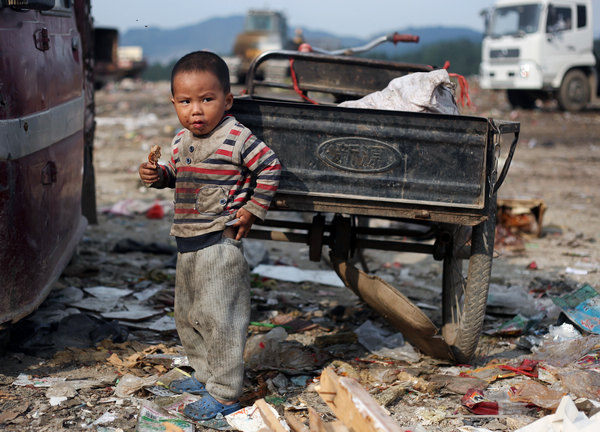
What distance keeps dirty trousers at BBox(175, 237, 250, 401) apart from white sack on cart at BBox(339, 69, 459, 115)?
1.07m

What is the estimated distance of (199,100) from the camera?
298 cm

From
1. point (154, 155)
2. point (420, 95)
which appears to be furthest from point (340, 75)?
point (154, 155)

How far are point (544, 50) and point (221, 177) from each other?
18824mm

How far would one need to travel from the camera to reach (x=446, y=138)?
3301 mm

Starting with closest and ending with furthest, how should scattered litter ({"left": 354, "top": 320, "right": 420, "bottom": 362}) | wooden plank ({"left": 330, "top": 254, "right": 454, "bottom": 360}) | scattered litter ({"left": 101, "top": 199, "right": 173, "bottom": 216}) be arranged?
wooden plank ({"left": 330, "top": 254, "right": 454, "bottom": 360})
scattered litter ({"left": 354, "top": 320, "right": 420, "bottom": 362})
scattered litter ({"left": 101, "top": 199, "right": 173, "bottom": 216})

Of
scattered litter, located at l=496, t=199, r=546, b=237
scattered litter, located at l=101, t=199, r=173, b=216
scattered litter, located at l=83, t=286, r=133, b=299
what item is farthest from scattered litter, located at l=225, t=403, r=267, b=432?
scattered litter, located at l=101, t=199, r=173, b=216

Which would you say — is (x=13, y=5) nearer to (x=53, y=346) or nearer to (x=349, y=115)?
(x=349, y=115)

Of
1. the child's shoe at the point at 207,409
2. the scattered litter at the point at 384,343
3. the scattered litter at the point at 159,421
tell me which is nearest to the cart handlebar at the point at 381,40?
the scattered litter at the point at 384,343

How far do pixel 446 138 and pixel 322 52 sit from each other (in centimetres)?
206

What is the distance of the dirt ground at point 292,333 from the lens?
127 inches

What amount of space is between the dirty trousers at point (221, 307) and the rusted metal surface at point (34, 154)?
807mm

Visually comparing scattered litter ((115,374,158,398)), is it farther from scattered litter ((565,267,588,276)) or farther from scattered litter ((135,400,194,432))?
scattered litter ((565,267,588,276))

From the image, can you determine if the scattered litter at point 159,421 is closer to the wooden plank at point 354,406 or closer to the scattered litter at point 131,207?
the wooden plank at point 354,406

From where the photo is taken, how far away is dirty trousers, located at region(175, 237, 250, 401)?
121 inches
